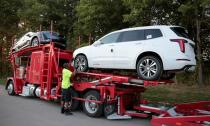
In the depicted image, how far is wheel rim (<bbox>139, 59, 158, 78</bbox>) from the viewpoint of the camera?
10453 millimetres

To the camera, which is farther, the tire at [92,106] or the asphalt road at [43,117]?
the tire at [92,106]

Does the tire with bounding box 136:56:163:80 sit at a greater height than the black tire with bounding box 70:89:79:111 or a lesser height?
greater

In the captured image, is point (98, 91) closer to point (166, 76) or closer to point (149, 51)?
point (166, 76)

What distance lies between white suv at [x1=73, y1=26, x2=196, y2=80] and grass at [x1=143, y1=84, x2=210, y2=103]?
544cm

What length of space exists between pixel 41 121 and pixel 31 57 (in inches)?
188

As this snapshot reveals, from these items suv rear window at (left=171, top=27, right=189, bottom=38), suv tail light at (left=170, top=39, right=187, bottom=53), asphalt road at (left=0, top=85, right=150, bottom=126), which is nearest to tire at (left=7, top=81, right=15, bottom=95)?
asphalt road at (left=0, top=85, right=150, bottom=126)

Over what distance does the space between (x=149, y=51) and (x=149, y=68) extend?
1.60 feet

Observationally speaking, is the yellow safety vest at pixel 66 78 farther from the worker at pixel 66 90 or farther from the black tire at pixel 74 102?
the black tire at pixel 74 102

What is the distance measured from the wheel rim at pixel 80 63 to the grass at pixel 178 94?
4.82 metres

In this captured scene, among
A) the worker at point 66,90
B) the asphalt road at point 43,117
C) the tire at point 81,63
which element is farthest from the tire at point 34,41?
the worker at point 66,90

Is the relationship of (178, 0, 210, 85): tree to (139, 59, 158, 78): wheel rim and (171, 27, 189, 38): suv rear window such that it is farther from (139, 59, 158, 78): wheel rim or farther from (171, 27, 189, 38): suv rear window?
(139, 59, 158, 78): wheel rim

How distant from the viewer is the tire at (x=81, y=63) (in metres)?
12.8

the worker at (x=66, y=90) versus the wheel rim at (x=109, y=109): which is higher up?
the worker at (x=66, y=90)

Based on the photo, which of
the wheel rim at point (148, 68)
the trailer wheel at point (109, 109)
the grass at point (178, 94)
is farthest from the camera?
the grass at point (178, 94)
